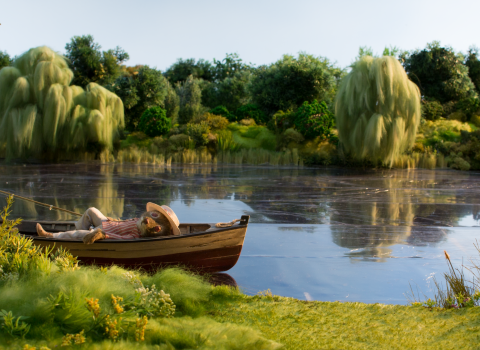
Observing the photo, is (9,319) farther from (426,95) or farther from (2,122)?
(426,95)

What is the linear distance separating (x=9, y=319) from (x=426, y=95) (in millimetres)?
37060

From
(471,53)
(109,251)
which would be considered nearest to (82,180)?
(109,251)

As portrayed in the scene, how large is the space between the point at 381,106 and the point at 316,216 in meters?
13.4

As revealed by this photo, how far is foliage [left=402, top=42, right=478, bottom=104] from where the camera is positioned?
33969 millimetres

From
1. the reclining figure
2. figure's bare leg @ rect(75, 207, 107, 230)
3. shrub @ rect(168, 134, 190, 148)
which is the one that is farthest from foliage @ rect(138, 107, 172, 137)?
the reclining figure

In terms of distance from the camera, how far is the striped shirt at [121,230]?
4.68 meters

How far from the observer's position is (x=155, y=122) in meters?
27.2

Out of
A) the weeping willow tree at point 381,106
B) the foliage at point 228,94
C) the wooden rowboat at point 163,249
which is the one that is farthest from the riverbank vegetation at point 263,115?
the wooden rowboat at point 163,249

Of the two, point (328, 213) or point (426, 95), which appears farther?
point (426, 95)

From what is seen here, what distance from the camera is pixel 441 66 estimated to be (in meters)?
34.3

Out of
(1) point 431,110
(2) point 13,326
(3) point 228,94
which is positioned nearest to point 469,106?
(1) point 431,110

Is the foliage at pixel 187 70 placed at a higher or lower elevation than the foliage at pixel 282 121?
higher

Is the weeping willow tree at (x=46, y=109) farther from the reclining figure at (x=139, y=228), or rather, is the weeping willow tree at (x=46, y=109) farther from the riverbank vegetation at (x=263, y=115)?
the reclining figure at (x=139, y=228)

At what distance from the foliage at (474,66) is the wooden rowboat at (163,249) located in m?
40.3
